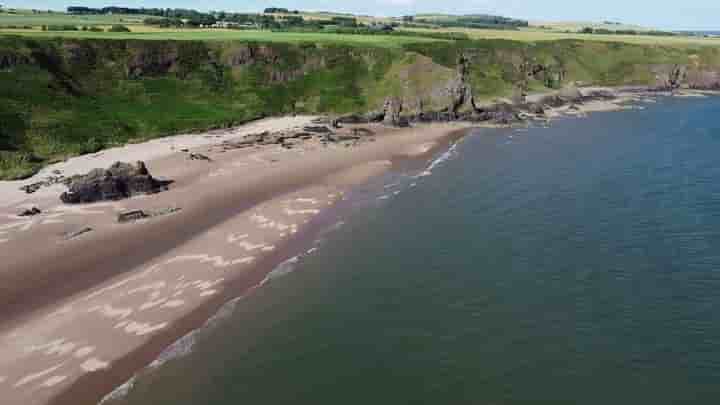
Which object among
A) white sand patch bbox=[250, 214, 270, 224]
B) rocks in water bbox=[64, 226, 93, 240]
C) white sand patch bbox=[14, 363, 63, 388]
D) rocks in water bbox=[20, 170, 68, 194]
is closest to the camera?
white sand patch bbox=[14, 363, 63, 388]

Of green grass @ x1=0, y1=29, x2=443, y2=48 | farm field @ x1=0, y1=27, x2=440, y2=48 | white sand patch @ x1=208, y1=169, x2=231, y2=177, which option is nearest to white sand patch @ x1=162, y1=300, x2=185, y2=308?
white sand patch @ x1=208, y1=169, x2=231, y2=177

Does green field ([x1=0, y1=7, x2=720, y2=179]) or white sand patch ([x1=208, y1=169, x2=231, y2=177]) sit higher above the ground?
green field ([x1=0, y1=7, x2=720, y2=179])

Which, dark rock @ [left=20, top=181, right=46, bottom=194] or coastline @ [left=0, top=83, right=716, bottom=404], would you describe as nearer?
coastline @ [left=0, top=83, right=716, bottom=404]

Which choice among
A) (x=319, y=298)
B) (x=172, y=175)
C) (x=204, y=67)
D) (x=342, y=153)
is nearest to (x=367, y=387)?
(x=319, y=298)

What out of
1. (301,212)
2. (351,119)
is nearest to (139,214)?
(301,212)

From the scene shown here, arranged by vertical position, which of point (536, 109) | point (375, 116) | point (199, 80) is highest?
point (199, 80)

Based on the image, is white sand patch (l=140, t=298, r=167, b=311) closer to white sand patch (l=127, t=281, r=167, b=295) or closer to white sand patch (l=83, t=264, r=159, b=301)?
white sand patch (l=127, t=281, r=167, b=295)

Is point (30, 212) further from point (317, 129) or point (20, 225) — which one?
point (317, 129)
